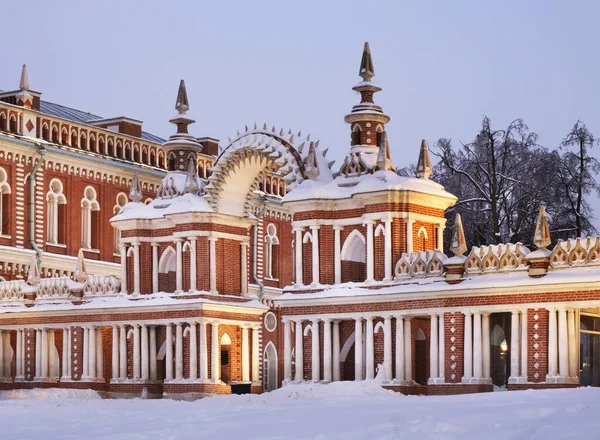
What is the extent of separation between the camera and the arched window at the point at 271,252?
Result: 63906 millimetres

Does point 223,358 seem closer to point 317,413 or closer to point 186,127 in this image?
point 186,127

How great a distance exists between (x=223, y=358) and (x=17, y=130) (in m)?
14.4

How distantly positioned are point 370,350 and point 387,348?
2.03 feet

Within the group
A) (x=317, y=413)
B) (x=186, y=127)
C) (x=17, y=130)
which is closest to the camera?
(x=317, y=413)

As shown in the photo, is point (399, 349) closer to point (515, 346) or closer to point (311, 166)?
point (515, 346)

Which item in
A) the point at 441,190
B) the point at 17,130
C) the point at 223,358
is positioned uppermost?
the point at 17,130

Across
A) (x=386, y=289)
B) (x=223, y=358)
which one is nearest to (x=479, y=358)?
(x=386, y=289)

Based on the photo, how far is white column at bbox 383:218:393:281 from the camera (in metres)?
36.1

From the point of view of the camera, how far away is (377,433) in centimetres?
2042

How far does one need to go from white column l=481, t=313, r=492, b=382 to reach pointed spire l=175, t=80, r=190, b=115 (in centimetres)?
1589

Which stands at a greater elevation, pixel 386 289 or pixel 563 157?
pixel 563 157

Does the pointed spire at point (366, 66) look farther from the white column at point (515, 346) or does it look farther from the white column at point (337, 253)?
the white column at point (515, 346)

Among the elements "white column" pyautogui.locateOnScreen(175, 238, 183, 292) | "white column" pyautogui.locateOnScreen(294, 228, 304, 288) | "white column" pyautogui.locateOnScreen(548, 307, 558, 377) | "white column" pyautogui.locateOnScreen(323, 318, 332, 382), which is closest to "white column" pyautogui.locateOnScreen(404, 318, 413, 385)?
"white column" pyautogui.locateOnScreen(323, 318, 332, 382)

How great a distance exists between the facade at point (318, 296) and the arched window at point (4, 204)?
5.50ft
